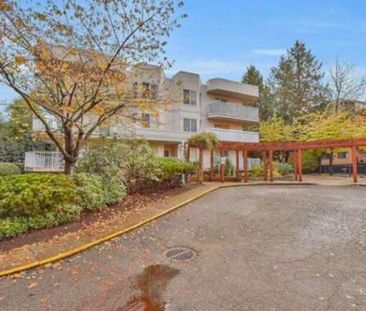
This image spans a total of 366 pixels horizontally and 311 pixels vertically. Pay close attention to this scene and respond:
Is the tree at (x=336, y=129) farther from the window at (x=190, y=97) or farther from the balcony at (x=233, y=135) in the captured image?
the window at (x=190, y=97)

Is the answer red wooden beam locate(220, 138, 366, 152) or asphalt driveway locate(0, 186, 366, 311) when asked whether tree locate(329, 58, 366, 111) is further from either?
asphalt driveway locate(0, 186, 366, 311)

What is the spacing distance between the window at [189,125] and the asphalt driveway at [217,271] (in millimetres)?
17353

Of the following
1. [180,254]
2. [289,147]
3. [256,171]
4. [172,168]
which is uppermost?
[289,147]

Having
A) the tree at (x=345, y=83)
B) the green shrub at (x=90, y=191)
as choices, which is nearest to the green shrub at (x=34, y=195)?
the green shrub at (x=90, y=191)

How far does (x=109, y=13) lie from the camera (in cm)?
980

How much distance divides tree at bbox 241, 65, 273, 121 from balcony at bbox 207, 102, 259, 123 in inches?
510

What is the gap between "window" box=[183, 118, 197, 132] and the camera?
1030 inches

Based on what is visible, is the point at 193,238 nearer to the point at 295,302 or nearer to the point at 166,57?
the point at 295,302

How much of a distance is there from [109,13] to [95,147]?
4331 millimetres

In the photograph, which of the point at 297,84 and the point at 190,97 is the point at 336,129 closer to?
the point at 190,97

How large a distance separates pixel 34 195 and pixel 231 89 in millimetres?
23703

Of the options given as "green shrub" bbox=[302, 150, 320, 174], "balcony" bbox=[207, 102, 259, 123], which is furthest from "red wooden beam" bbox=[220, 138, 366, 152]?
"green shrub" bbox=[302, 150, 320, 174]

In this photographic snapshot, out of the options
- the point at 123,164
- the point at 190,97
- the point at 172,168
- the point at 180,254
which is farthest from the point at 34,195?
the point at 190,97

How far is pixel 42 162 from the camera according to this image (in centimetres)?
→ 1823
